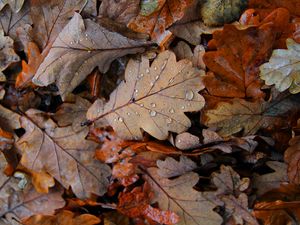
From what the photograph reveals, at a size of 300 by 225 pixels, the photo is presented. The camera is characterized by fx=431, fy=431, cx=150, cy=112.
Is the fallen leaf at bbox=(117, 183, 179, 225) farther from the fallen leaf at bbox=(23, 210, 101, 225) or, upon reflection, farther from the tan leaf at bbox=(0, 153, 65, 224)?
the tan leaf at bbox=(0, 153, 65, 224)

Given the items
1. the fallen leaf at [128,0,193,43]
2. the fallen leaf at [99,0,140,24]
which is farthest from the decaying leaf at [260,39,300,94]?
the fallen leaf at [99,0,140,24]

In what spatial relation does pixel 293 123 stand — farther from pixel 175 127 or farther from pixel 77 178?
pixel 77 178

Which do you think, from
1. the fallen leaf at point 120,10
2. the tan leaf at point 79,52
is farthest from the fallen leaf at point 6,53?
the fallen leaf at point 120,10

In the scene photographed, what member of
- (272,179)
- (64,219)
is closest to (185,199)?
(272,179)

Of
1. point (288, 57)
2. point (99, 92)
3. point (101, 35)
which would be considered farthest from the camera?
point (99, 92)

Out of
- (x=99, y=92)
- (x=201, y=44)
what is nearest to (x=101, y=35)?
(x=99, y=92)

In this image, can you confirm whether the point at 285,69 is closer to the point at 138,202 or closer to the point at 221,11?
the point at 221,11

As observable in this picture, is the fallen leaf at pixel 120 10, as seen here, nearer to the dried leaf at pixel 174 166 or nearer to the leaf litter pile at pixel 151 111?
the leaf litter pile at pixel 151 111
